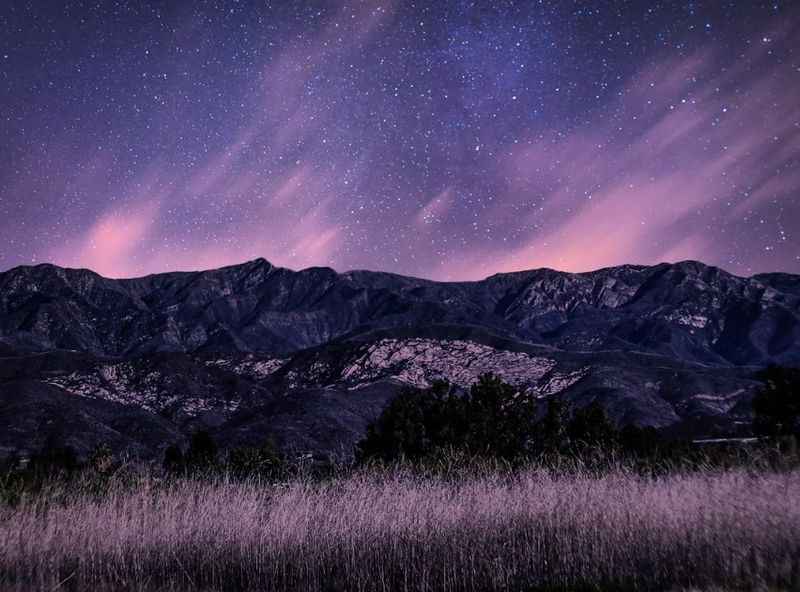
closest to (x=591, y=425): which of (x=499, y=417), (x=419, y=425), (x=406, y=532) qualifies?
(x=499, y=417)

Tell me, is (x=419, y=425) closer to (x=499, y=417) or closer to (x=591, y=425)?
(x=499, y=417)

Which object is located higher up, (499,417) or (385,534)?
(499,417)

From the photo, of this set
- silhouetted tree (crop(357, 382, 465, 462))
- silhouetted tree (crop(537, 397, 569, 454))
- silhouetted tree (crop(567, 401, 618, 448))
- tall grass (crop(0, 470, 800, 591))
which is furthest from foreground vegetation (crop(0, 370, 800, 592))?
silhouetted tree (crop(567, 401, 618, 448))

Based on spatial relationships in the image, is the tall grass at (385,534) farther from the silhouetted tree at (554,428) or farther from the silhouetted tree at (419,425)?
the silhouetted tree at (554,428)

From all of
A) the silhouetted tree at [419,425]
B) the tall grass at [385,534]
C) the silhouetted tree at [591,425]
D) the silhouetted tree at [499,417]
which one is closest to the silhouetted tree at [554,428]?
the silhouetted tree at [591,425]

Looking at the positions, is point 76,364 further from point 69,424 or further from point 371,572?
point 371,572

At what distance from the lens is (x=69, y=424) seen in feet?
429

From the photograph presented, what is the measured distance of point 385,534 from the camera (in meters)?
14.8

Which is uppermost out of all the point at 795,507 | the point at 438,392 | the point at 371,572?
the point at 438,392

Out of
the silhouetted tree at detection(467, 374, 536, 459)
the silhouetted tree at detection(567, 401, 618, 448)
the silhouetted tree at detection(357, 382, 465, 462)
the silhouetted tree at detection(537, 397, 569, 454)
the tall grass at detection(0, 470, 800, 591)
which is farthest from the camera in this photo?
the silhouetted tree at detection(567, 401, 618, 448)

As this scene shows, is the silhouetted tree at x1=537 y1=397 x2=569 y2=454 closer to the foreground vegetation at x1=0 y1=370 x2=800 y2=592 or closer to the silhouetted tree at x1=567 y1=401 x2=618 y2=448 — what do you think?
the silhouetted tree at x1=567 y1=401 x2=618 y2=448

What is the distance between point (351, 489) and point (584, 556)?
17.6ft

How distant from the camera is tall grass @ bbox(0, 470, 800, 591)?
12.4 metres

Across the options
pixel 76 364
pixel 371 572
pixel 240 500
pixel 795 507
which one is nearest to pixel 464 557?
pixel 371 572
